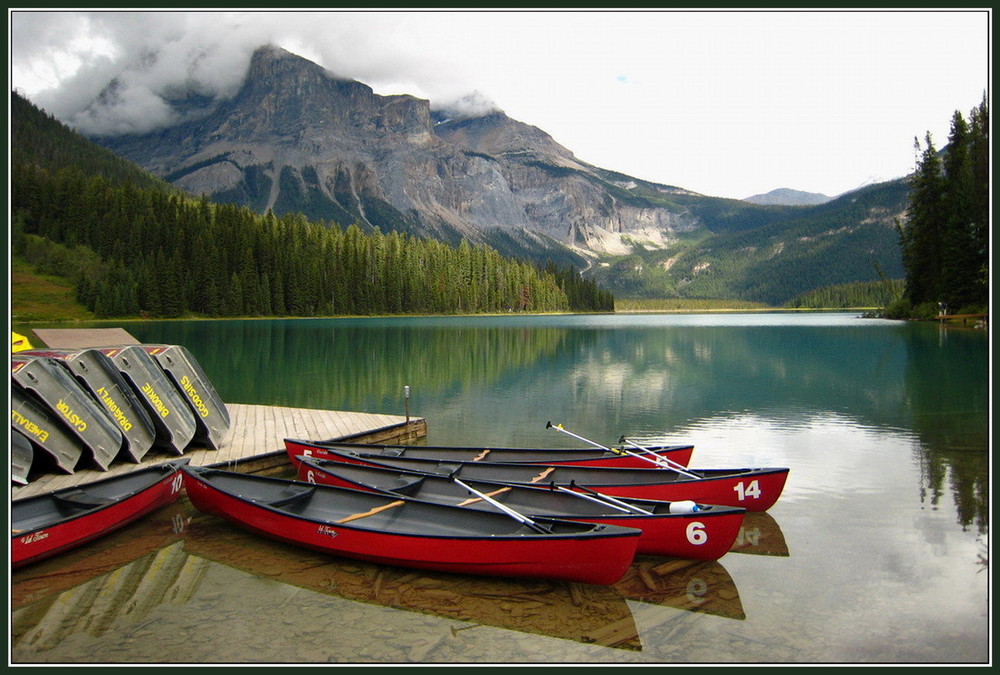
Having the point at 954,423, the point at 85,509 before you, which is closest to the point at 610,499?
the point at 85,509

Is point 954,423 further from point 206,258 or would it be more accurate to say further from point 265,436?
point 206,258

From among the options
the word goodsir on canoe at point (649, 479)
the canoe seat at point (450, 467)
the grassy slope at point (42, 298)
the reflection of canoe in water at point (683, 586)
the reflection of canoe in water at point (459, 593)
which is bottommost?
the reflection of canoe in water at point (683, 586)

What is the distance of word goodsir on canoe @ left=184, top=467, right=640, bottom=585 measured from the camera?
875cm

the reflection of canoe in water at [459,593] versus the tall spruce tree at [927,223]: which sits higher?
the tall spruce tree at [927,223]

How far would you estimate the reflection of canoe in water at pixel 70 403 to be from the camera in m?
12.3

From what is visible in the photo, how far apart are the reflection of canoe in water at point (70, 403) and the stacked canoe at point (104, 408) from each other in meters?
0.02

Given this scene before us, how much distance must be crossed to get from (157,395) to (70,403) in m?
2.21

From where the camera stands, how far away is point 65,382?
1297cm

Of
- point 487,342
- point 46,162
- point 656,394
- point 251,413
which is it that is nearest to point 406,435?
point 251,413

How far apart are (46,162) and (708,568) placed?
219576 mm

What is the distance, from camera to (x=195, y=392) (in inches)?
640

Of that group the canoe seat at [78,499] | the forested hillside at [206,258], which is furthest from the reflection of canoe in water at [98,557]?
the forested hillside at [206,258]

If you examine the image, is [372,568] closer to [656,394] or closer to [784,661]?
[784,661]

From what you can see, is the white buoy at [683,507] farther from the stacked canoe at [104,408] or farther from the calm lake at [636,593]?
the stacked canoe at [104,408]
